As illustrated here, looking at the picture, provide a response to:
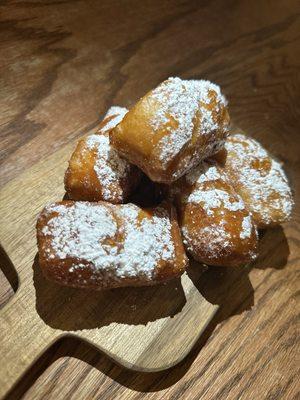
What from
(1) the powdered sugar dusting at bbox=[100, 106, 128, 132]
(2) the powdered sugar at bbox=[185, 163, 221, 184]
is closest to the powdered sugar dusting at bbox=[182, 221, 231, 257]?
(2) the powdered sugar at bbox=[185, 163, 221, 184]

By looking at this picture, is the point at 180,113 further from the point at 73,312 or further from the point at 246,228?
the point at 73,312

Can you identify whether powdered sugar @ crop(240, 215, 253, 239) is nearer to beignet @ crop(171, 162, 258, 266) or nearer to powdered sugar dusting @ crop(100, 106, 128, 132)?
beignet @ crop(171, 162, 258, 266)

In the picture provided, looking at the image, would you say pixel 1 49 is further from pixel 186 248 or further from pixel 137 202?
pixel 186 248

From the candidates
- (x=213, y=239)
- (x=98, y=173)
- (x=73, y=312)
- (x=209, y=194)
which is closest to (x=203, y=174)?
(x=209, y=194)

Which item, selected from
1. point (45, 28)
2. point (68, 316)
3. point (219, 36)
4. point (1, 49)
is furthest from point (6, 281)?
point (219, 36)

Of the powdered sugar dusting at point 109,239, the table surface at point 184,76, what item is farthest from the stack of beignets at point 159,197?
the table surface at point 184,76

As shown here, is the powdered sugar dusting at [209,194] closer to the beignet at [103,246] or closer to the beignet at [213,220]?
the beignet at [213,220]
